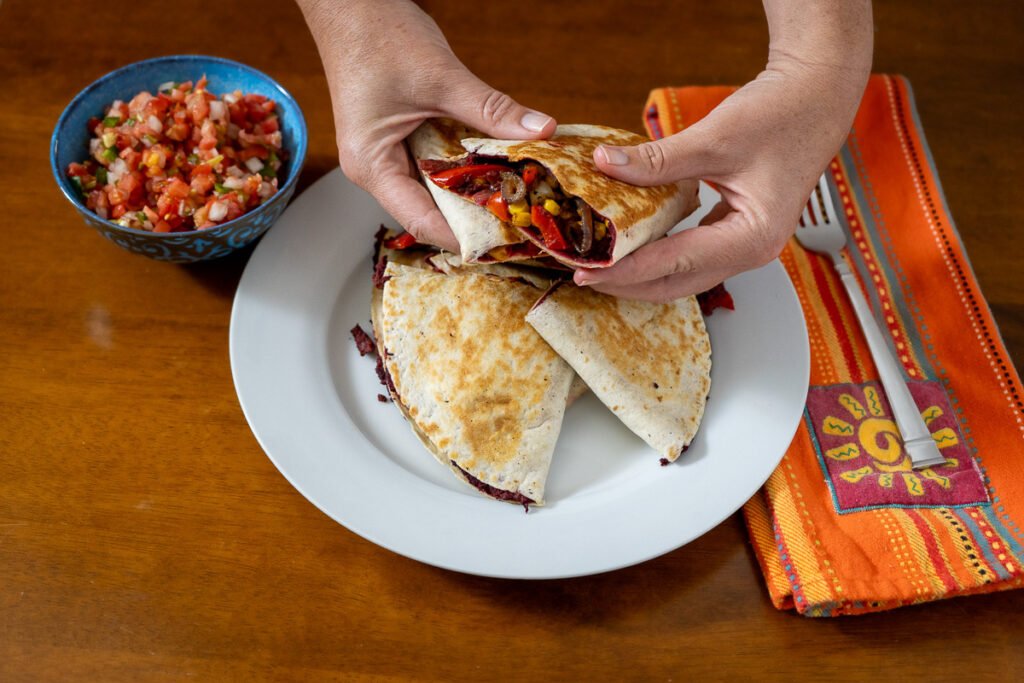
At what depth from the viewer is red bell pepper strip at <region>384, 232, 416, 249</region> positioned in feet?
6.94

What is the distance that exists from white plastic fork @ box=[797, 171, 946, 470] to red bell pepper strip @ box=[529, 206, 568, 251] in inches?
36.1

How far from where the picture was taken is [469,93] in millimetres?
1929

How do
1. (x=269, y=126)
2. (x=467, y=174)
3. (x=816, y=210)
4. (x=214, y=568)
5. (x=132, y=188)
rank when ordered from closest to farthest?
(x=214, y=568)
(x=467, y=174)
(x=132, y=188)
(x=269, y=126)
(x=816, y=210)

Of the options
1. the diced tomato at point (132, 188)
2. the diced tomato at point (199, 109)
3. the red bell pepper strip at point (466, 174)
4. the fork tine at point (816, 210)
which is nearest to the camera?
the red bell pepper strip at point (466, 174)

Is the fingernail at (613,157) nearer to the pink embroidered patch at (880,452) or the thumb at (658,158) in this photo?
the thumb at (658,158)

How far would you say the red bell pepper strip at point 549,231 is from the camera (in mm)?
1762

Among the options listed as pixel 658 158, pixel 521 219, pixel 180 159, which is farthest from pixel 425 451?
pixel 180 159

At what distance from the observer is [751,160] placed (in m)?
1.86

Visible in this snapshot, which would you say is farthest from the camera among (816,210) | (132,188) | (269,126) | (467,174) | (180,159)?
(816,210)

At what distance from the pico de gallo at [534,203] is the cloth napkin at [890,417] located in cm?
71

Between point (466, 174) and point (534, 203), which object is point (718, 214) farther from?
point (466, 174)

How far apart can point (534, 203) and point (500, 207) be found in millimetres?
78

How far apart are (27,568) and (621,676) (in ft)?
4.05

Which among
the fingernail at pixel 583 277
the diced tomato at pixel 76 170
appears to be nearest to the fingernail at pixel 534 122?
the fingernail at pixel 583 277
